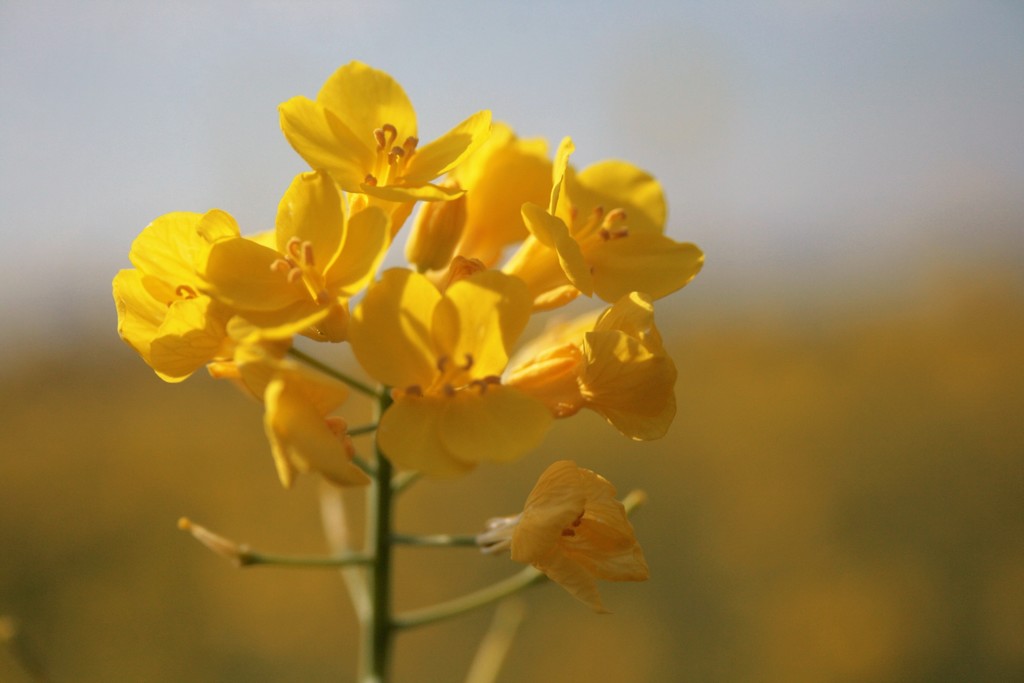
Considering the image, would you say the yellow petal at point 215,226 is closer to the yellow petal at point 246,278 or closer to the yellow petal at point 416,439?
the yellow petal at point 246,278

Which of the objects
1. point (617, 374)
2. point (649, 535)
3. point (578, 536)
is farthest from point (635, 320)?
point (649, 535)

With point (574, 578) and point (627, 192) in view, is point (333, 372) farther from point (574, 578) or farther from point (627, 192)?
point (627, 192)

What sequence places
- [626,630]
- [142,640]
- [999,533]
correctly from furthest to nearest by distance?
[999,533], [626,630], [142,640]

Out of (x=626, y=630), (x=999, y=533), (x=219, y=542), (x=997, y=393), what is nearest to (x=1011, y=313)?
(x=997, y=393)

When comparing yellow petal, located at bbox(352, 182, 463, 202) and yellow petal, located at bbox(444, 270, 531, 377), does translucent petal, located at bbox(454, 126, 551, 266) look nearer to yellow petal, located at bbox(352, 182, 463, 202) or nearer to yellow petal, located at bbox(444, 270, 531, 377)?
yellow petal, located at bbox(352, 182, 463, 202)

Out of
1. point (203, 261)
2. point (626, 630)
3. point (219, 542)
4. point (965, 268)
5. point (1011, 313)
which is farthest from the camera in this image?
point (965, 268)

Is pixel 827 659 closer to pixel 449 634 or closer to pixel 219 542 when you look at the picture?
pixel 449 634

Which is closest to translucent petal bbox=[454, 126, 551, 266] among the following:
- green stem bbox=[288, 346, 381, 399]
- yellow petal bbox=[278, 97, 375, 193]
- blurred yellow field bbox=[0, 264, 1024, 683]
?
yellow petal bbox=[278, 97, 375, 193]
